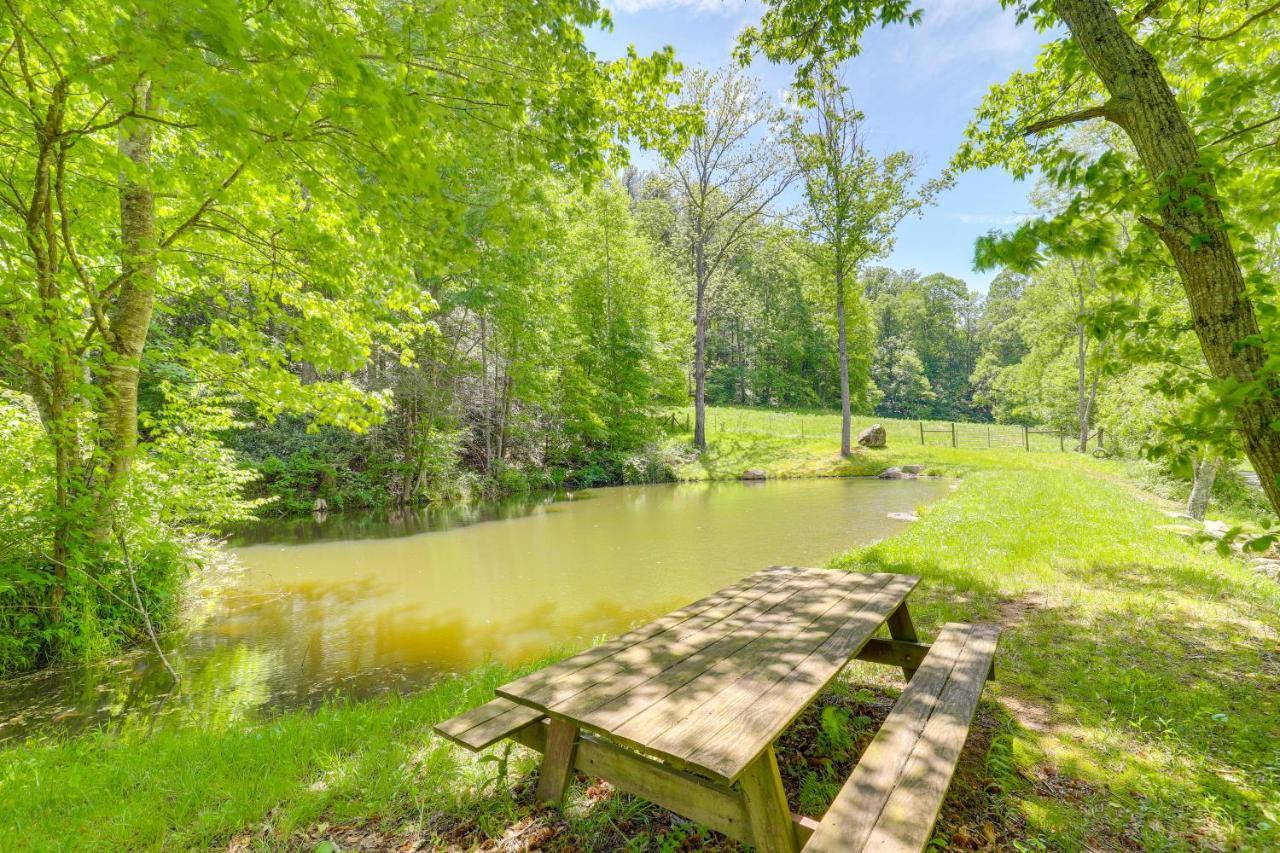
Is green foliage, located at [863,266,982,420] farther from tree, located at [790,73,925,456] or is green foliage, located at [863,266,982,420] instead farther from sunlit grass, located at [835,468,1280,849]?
sunlit grass, located at [835,468,1280,849]

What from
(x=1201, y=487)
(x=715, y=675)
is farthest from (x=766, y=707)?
(x=1201, y=487)

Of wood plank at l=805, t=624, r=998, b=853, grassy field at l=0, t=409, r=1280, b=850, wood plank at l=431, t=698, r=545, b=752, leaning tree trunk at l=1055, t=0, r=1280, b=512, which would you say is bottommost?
grassy field at l=0, t=409, r=1280, b=850

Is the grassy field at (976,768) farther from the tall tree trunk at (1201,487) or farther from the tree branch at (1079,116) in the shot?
the tall tree trunk at (1201,487)

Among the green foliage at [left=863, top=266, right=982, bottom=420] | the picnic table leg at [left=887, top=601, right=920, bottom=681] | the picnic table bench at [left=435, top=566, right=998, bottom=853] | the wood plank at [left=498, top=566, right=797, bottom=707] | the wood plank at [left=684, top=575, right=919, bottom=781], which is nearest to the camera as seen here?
the wood plank at [left=684, top=575, right=919, bottom=781]

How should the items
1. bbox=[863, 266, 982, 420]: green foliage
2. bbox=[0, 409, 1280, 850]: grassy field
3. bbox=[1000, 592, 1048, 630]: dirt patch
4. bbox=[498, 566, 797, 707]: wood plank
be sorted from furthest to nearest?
1. bbox=[863, 266, 982, 420]: green foliage
2. bbox=[1000, 592, 1048, 630]: dirt patch
3. bbox=[0, 409, 1280, 850]: grassy field
4. bbox=[498, 566, 797, 707]: wood plank

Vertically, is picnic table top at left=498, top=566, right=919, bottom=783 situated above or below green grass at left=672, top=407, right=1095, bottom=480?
above

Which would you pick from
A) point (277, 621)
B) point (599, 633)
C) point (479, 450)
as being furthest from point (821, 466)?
point (277, 621)

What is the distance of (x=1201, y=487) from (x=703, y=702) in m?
11.6

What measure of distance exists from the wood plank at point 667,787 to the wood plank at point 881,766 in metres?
0.35

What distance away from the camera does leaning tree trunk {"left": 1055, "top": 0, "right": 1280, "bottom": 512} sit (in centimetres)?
251

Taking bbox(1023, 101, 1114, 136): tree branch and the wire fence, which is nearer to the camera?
bbox(1023, 101, 1114, 136): tree branch

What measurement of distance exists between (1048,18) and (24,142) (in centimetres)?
835

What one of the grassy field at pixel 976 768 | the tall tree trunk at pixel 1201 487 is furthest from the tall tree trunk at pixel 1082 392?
the grassy field at pixel 976 768

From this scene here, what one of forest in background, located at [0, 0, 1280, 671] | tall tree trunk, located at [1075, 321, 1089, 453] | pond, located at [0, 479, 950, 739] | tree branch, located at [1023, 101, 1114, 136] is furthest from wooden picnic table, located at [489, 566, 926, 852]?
tall tree trunk, located at [1075, 321, 1089, 453]
